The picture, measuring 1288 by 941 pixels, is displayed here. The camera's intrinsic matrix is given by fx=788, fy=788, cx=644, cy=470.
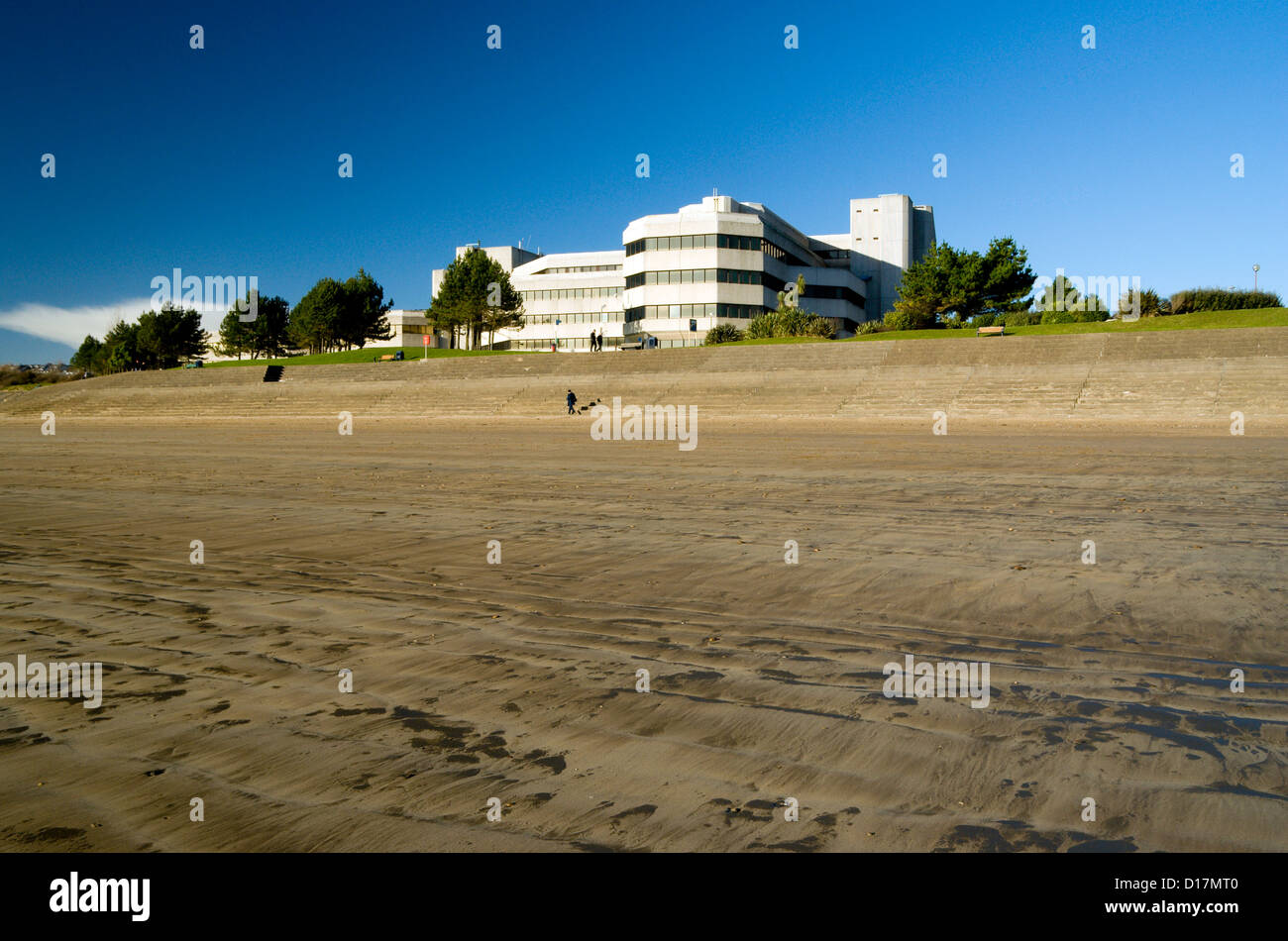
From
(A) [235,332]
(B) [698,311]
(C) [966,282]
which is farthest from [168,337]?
(C) [966,282]

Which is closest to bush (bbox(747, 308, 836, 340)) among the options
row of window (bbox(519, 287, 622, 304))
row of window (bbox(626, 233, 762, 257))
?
row of window (bbox(626, 233, 762, 257))

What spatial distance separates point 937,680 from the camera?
4488 millimetres

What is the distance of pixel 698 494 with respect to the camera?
1252 cm

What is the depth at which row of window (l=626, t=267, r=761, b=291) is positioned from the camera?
8306 cm

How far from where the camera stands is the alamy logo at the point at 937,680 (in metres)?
4.28

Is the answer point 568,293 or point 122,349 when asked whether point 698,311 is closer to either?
point 568,293

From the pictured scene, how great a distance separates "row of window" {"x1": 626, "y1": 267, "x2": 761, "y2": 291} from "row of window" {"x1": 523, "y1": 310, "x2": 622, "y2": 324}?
15.5 m

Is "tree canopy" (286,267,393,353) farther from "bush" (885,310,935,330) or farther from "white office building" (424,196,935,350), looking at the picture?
"bush" (885,310,935,330)

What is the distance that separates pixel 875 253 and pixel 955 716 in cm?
11697
